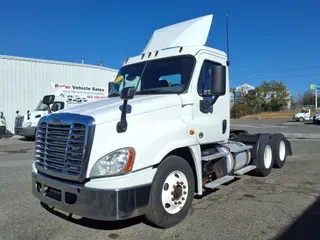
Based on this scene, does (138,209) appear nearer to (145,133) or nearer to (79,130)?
(145,133)

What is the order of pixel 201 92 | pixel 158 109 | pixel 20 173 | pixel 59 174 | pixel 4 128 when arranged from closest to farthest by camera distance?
pixel 59 174
pixel 158 109
pixel 201 92
pixel 20 173
pixel 4 128

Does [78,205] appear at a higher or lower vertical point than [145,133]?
lower

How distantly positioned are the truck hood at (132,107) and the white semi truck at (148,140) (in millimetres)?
14

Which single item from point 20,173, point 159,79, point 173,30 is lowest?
point 20,173

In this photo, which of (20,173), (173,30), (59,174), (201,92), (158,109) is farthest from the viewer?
(20,173)

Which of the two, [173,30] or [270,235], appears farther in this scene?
[173,30]

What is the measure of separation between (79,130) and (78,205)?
905 millimetres

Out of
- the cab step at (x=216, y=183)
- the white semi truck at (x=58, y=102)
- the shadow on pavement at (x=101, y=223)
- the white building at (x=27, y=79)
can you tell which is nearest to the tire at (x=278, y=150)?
the cab step at (x=216, y=183)

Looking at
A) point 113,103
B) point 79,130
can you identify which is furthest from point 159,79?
point 79,130

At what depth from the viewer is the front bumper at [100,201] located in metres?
3.56

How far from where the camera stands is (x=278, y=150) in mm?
8258

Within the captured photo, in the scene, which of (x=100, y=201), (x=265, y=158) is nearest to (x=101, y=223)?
(x=100, y=201)

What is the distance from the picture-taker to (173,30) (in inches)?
231

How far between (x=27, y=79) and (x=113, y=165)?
2120cm
